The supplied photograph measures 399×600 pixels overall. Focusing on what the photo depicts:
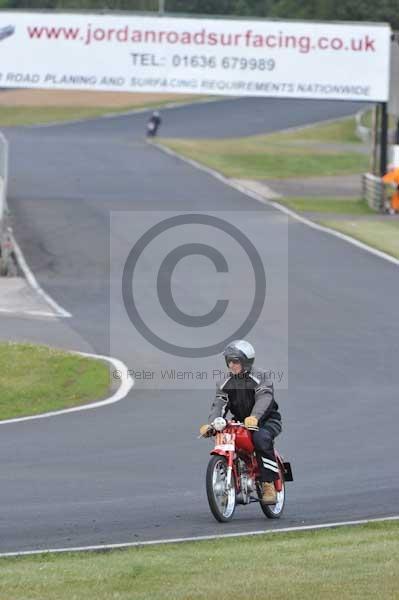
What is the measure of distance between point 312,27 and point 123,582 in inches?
1417

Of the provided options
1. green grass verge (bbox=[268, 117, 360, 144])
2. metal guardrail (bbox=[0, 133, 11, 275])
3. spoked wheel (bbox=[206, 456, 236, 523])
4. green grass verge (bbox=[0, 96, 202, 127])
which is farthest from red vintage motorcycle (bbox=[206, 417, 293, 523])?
green grass verge (bbox=[0, 96, 202, 127])

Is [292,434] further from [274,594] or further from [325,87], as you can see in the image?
[325,87]

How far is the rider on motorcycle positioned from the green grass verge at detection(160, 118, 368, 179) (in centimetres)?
4076

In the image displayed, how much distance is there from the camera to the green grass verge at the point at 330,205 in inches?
1758

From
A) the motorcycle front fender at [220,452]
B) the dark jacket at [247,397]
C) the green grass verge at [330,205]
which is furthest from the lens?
the green grass verge at [330,205]

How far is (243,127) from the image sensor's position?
76812 mm

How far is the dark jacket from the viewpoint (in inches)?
489

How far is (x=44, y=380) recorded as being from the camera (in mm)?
22125

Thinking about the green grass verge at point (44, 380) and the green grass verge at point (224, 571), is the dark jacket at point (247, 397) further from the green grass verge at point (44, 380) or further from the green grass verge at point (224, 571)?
the green grass verge at point (44, 380)

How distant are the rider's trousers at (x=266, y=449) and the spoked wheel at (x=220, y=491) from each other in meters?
0.40

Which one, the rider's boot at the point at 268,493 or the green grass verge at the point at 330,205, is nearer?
the rider's boot at the point at 268,493

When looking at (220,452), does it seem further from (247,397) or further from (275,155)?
(275,155)

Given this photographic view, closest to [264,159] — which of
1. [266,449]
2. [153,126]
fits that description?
[153,126]

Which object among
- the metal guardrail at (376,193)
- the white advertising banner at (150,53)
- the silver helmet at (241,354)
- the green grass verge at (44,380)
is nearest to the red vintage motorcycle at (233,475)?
the silver helmet at (241,354)
